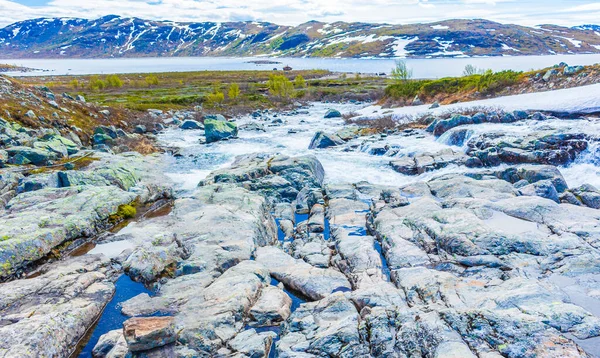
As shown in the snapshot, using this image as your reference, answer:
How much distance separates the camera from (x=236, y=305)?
12430 millimetres

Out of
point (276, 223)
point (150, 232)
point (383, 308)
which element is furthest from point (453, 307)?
point (150, 232)

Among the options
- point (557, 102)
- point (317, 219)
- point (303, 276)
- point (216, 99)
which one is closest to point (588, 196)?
point (317, 219)

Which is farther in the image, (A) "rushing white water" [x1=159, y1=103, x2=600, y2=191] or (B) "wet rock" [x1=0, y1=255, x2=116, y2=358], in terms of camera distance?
(A) "rushing white water" [x1=159, y1=103, x2=600, y2=191]

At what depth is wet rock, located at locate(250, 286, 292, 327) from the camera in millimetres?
12445

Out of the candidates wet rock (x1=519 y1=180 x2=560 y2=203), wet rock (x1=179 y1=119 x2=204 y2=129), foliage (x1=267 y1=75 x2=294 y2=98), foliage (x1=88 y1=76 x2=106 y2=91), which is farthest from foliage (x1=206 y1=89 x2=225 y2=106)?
wet rock (x1=519 y1=180 x2=560 y2=203)

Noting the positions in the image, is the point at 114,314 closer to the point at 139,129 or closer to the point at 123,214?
the point at 123,214

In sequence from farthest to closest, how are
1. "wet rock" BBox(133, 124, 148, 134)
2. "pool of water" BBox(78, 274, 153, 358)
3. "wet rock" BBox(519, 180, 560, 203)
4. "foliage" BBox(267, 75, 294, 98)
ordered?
"foliage" BBox(267, 75, 294, 98) → "wet rock" BBox(133, 124, 148, 134) → "wet rock" BBox(519, 180, 560, 203) → "pool of water" BBox(78, 274, 153, 358)

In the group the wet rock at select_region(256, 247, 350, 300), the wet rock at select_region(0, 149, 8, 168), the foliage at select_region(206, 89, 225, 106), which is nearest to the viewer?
the wet rock at select_region(256, 247, 350, 300)

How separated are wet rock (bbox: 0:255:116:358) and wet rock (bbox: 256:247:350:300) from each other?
6762 millimetres

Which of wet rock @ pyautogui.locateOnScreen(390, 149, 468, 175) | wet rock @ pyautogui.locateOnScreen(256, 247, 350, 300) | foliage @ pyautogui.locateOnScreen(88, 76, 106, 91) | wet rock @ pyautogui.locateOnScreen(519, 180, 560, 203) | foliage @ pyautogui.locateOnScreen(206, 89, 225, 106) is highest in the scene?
foliage @ pyautogui.locateOnScreen(88, 76, 106, 91)

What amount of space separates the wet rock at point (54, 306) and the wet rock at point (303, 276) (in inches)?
266

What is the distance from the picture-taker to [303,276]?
1507cm

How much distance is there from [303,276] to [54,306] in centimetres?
924

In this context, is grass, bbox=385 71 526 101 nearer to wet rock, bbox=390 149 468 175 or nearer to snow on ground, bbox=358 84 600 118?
snow on ground, bbox=358 84 600 118
